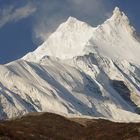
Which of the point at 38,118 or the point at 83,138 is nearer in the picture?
the point at 83,138

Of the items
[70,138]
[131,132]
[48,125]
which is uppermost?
[48,125]

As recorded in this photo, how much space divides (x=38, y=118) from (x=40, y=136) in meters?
41.9

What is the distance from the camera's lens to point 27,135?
3910 inches

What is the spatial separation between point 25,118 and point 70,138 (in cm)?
3201

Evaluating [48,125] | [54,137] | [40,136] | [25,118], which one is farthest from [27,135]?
[25,118]

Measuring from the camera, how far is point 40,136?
103 meters

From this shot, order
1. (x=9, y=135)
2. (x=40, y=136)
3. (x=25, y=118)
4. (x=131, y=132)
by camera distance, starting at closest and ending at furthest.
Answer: (x=9, y=135) → (x=131, y=132) → (x=40, y=136) → (x=25, y=118)

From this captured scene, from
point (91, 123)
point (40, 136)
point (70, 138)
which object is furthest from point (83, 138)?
point (91, 123)

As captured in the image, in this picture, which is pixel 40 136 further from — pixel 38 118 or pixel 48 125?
pixel 38 118

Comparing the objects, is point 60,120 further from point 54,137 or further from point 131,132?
point 131,132

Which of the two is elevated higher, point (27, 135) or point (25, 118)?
point (25, 118)

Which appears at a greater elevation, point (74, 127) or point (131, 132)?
point (74, 127)

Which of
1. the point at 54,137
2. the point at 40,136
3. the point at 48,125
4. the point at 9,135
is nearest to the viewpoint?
the point at 9,135

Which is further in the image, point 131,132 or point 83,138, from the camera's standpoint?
point 83,138
